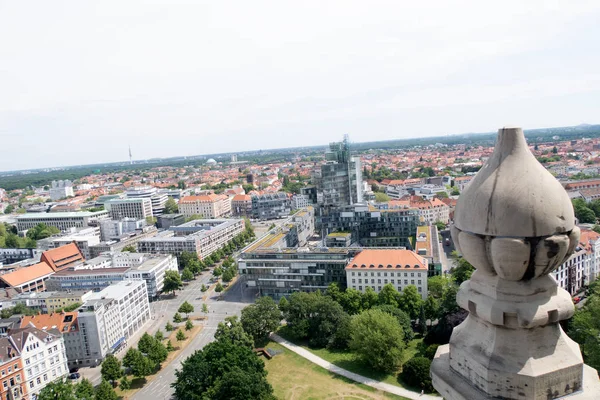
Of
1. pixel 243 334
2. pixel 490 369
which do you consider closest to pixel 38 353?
pixel 243 334

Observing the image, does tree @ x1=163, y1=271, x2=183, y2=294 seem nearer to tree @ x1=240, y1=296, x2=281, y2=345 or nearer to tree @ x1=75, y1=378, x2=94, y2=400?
tree @ x1=240, y1=296, x2=281, y2=345

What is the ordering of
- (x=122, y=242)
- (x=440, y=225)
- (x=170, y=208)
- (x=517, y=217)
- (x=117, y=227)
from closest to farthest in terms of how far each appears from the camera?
(x=517, y=217) → (x=122, y=242) → (x=440, y=225) → (x=117, y=227) → (x=170, y=208)

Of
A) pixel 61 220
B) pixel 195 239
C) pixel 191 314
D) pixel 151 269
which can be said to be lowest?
pixel 191 314

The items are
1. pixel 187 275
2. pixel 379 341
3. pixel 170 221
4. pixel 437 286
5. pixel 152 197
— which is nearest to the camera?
pixel 379 341

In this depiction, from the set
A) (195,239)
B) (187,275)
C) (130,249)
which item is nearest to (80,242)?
(130,249)

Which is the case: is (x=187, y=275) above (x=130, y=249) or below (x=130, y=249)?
below

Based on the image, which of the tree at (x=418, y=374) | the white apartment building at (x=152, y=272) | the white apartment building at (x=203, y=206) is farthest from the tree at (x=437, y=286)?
the white apartment building at (x=203, y=206)

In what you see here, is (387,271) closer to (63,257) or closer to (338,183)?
(338,183)
